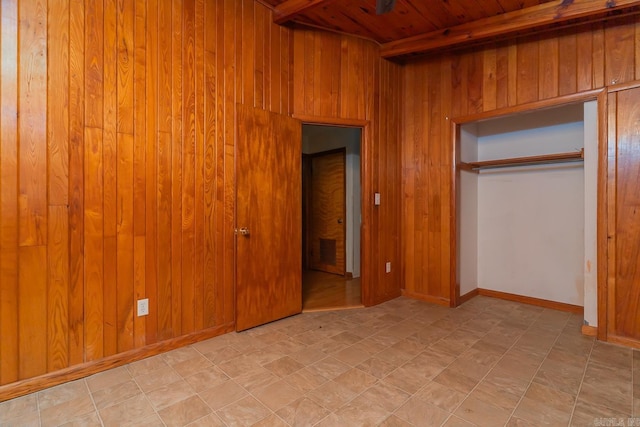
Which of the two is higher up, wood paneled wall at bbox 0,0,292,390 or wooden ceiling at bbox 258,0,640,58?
wooden ceiling at bbox 258,0,640,58

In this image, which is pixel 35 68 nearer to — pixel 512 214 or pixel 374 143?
pixel 374 143

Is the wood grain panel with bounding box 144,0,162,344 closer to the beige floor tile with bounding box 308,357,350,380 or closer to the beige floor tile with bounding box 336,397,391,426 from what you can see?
the beige floor tile with bounding box 308,357,350,380

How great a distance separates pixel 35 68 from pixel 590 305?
4.37 metres

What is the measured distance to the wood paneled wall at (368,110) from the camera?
3098 mm

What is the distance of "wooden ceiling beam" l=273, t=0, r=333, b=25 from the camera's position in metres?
2.58

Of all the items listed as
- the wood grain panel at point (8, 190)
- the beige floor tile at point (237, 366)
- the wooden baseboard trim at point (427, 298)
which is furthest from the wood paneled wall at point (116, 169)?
the wooden baseboard trim at point (427, 298)

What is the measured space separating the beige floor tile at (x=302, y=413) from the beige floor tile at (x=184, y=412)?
416mm

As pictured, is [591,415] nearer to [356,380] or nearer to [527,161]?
[356,380]

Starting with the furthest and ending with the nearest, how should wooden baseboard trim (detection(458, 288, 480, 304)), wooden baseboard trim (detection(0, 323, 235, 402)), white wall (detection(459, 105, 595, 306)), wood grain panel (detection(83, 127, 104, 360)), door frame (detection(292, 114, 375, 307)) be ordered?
1. wooden baseboard trim (detection(458, 288, 480, 304))
2. door frame (detection(292, 114, 375, 307))
3. white wall (detection(459, 105, 595, 306))
4. wood grain panel (detection(83, 127, 104, 360))
5. wooden baseboard trim (detection(0, 323, 235, 402))

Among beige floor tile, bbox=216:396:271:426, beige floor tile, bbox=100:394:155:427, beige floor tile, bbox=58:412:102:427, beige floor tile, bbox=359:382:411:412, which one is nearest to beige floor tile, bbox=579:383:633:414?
beige floor tile, bbox=359:382:411:412

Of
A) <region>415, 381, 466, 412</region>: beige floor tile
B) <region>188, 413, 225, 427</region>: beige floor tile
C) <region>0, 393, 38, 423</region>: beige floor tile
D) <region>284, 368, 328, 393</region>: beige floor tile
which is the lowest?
<region>188, 413, 225, 427</region>: beige floor tile

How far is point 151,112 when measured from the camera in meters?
2.24

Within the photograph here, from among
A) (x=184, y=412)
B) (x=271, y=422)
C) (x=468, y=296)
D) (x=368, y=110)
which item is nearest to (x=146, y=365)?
(x=184, y=412)

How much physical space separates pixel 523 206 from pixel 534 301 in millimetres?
1056
